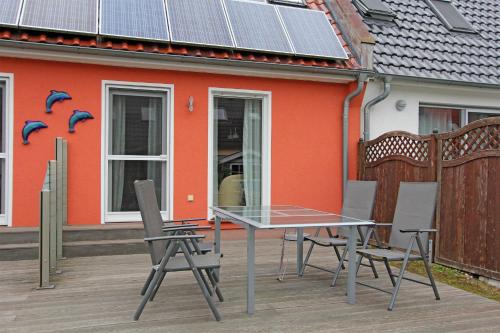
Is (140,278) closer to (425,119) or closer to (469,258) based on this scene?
(469,258)

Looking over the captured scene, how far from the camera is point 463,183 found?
5.57 meters

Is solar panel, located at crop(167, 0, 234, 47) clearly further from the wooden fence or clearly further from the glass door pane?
the wooden fence

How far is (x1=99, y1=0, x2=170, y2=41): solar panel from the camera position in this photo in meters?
6.58

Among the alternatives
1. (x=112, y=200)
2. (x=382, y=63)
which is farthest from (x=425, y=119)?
(x=112, y=200)

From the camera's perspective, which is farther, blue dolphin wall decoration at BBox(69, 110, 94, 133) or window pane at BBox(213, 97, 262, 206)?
window pane at BBox(213, 97, 262, 206)

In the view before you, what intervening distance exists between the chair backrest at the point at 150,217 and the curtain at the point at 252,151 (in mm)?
3360

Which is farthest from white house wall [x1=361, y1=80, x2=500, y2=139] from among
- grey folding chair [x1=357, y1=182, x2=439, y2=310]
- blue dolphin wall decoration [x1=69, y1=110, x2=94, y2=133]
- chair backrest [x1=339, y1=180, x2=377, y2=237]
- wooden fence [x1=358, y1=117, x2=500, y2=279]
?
blue dolphin wall decoration [x1=69, y1=110, x2=94, y2=133]

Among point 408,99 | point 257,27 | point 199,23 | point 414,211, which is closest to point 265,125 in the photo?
point 257,27

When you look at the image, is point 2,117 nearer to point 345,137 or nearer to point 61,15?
point 61,15

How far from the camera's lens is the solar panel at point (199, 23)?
273 inches

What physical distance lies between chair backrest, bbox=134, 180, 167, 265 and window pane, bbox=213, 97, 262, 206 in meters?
3.16

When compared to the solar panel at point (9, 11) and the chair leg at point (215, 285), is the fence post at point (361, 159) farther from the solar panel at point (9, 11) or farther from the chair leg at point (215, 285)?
the solar panel at point (9, 11)

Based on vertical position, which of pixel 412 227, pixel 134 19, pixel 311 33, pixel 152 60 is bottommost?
pixel 412 227

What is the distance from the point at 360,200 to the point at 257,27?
12.3 ft
